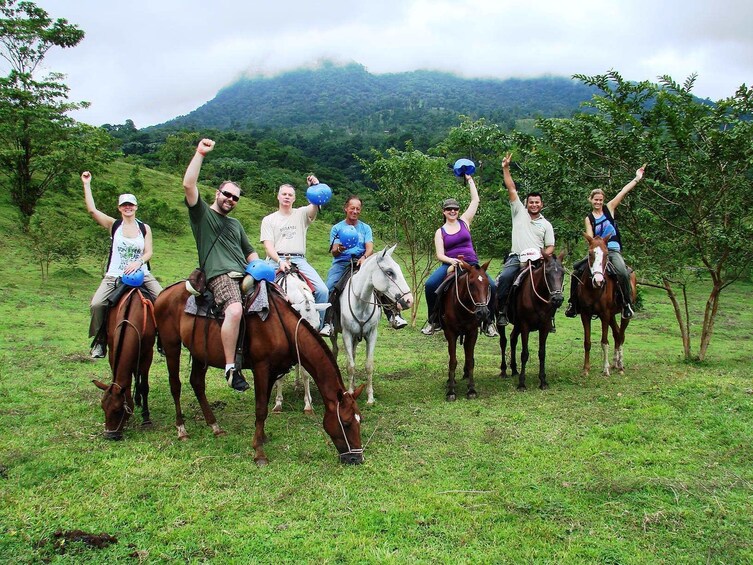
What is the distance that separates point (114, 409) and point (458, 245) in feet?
17.8

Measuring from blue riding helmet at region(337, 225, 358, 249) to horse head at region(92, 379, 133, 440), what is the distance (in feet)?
12.2

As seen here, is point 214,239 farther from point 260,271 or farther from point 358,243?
point 358,243

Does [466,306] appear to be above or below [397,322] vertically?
above

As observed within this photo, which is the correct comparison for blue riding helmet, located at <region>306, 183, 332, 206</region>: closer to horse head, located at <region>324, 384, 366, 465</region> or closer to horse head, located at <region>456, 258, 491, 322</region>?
horse head, located at <region>456, 258, 491, 322</region>

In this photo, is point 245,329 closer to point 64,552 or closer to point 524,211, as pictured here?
point 64,552

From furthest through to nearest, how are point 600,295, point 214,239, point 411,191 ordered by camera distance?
point 411,191
point 600,295
point 214,239

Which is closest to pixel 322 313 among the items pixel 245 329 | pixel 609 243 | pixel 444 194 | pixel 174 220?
pixel 245 329

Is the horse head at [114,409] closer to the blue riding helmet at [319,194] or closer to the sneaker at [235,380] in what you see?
the sneaker at [235,380]

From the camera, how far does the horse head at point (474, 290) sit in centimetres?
752

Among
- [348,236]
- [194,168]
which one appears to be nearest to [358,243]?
[348,236]

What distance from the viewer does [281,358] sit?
19.2 feet

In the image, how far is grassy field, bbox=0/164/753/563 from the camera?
4027 millimetres

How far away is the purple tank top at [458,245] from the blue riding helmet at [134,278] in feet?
14.8

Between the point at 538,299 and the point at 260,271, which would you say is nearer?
the point at 260,271
